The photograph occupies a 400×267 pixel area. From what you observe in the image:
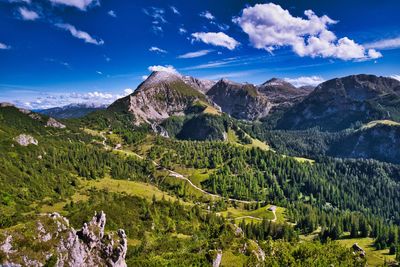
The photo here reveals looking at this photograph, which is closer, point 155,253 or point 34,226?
point 34,226

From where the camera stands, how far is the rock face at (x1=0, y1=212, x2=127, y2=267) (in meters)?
73.8

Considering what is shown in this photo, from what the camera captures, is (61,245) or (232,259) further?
(232,259)

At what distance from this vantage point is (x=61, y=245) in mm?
82500

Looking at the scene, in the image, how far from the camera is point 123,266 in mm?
97688

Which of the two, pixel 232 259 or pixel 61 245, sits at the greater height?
pixel 61 245

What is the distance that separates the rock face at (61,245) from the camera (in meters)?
73.8

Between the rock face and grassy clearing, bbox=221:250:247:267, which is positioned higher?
the rock face

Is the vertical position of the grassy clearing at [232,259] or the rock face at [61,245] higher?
the rock face at [61,245]

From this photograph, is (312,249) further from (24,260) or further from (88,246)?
(24,260)

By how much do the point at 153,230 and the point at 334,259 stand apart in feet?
296

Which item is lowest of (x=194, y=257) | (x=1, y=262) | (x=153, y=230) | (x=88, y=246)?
(x=153, y=230)

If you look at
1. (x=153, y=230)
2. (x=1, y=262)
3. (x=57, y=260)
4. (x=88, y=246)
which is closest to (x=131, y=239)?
(x=153, y=230)

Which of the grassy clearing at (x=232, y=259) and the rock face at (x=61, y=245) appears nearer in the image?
the rock face at (x=61, y=245)

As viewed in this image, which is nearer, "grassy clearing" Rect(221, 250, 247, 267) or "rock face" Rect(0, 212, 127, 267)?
"rock face" Rect(0, 212, 127, 267)
